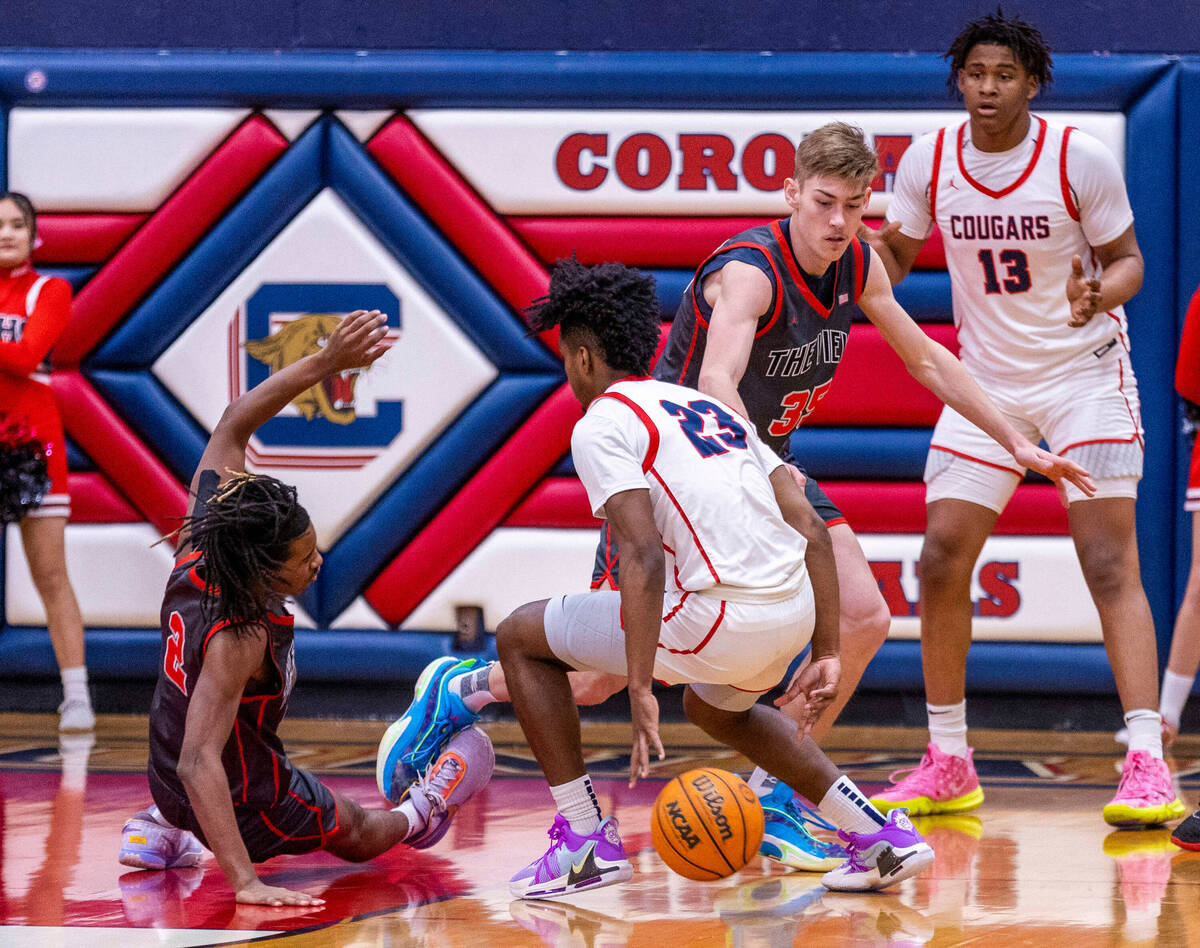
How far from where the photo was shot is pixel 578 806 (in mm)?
2963

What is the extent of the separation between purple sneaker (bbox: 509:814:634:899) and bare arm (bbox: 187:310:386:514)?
3.52 ft

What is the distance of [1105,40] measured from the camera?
5.15 m

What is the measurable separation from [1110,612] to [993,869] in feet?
3.05

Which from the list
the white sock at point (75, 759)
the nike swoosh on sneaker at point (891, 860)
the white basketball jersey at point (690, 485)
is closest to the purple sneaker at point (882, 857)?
the nike swoosh on sneaker at point (891, 860)

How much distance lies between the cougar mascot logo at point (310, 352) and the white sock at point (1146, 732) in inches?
114

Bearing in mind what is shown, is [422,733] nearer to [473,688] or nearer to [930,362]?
[473,688]

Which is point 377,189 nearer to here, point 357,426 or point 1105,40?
point 357,426

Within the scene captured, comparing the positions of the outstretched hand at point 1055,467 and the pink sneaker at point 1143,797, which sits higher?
the outstretched hand at point 1055,467

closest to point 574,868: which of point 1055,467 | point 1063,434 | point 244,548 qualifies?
point 244,548

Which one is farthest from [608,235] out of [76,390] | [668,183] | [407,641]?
[76,390]

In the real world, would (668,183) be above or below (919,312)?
above

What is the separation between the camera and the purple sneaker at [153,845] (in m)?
3.18

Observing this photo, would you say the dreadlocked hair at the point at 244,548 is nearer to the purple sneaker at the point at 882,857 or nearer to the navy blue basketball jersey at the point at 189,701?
the navy blue basketball jersey at the point at 189,701

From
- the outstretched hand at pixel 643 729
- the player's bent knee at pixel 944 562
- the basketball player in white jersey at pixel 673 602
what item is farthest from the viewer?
the player's bent knee at pixel 944 562
